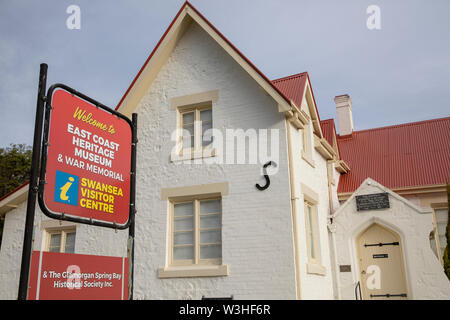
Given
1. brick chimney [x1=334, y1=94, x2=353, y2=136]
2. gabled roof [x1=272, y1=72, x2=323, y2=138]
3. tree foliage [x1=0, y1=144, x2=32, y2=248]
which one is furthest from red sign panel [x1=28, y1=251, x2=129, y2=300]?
tree foliage [x1=0, y1=144, x2=32, y2=248]

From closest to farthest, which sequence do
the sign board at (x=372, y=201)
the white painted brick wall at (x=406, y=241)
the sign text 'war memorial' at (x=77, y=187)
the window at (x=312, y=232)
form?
the sign text 'war memorial' at (x=77, y=187) → the window at (x=312, y=232) → the white painted brick wall at (x=406, y=241) → the sign board at (x=372, y=201)

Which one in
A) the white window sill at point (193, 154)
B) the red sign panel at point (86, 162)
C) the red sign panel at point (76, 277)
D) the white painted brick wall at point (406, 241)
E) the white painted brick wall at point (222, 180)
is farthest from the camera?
the white painted brick wall at point (406, 241)

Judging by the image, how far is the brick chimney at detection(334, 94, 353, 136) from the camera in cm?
2003

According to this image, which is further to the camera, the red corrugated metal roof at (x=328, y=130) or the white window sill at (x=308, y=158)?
the red corrugated metal roof at (x=328, y=130)

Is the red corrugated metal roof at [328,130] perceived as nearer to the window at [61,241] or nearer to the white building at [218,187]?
the white building at [218,187]

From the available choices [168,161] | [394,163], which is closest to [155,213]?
[168,161]

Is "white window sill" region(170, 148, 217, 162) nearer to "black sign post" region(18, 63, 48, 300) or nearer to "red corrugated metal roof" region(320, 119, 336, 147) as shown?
"black sign post" region(18, 63, 48, 300)

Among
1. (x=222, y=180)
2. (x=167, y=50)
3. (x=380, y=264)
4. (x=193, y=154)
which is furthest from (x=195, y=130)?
(x=380, y=264)

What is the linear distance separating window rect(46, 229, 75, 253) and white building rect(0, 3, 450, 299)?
0.11 feet

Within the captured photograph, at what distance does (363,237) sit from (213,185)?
5.58 m

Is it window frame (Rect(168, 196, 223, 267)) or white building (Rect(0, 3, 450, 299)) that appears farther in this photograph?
window frame (Rect(168, 196, 223, 267))

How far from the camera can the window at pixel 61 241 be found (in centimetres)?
1295

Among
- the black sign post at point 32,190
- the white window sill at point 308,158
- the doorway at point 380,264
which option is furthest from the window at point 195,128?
the doorway at point 380,264

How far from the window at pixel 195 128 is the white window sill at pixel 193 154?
0.33ft
